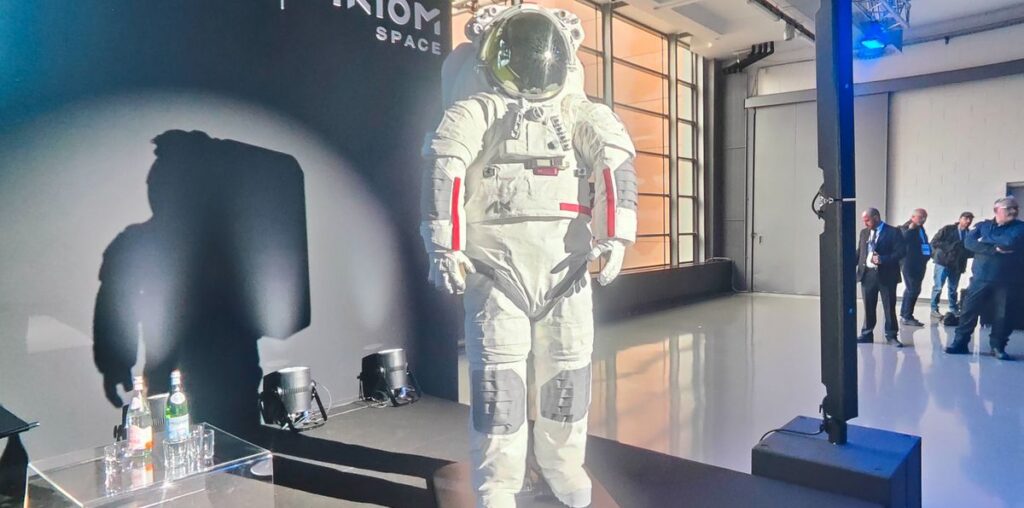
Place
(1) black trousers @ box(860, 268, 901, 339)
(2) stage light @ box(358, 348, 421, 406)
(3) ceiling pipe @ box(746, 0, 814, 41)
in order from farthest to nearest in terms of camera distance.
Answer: (3) ceiling pipe @ box(746, 0, 814, 41) → (1) black trousers @ box(860, 268, 901, 339) → (2) stage light @ box(358, 348, 421, 406)

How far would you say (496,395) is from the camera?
2.10 metres

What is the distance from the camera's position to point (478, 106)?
213cm

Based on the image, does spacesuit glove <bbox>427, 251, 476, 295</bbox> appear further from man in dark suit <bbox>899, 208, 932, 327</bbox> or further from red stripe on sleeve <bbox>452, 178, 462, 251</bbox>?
man in dark suit <bbox>899, 208, 932, 327</bbox>

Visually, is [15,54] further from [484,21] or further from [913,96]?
[913,96]

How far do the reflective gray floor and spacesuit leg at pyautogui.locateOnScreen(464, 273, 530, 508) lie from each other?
198cm

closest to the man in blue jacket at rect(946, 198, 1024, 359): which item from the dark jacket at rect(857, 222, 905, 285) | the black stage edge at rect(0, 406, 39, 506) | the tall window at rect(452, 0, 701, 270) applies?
the dark jacket at rect(857, 222, 905, 285)

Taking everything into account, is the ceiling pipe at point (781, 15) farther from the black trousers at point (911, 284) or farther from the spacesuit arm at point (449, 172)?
the spacesuit arm at point (449, 172)

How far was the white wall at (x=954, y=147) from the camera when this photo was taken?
31.6 ft

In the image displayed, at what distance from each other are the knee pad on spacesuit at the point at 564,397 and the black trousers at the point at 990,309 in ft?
19.5

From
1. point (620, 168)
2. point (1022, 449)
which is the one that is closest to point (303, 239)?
point (620, 168)

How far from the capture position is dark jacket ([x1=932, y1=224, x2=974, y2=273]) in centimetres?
787

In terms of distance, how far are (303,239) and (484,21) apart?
2316 mm

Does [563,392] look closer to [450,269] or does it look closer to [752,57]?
[450,269]

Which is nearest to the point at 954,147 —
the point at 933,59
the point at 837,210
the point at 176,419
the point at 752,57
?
the point at 933,59
